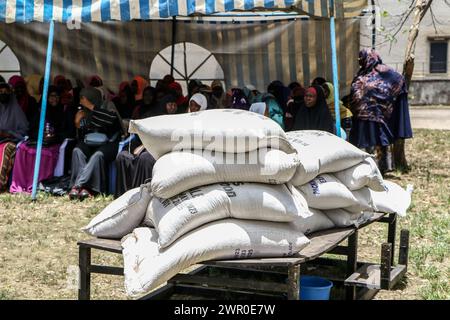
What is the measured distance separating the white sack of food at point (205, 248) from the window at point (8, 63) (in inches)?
354

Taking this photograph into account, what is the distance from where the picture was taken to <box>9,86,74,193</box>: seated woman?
8891 mm

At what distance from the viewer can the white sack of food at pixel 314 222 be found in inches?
166

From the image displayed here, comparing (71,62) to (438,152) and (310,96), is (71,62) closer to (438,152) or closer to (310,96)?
(310,96)

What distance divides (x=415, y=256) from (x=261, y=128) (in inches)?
112

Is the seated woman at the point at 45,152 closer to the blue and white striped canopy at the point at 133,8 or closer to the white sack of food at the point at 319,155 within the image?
the blue and white striped canopy at the point at 133,8

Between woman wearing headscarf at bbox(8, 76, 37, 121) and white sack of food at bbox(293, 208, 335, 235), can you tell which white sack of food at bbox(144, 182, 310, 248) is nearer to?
white sack of food at bbox(293, 208, 335, 235)

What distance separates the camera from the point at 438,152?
40.1ft

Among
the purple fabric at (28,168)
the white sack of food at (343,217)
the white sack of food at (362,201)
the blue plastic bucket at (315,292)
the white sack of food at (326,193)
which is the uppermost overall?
the white sack of food at (326,193)

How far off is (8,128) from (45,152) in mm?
781

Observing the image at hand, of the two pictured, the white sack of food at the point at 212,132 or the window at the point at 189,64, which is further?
the window at the point at 189,64

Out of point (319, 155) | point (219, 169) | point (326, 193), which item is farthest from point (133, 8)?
point (219, 169)

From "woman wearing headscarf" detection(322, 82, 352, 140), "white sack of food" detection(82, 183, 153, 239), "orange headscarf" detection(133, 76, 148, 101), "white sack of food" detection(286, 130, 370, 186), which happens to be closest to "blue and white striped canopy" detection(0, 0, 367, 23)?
"woman wearing headscarf" detection(322, 82, 352, 140)

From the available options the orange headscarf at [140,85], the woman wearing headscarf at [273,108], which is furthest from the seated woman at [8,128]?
the woman wearing headscarf at [273,108]

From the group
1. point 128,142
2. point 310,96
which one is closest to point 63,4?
point 128,142
